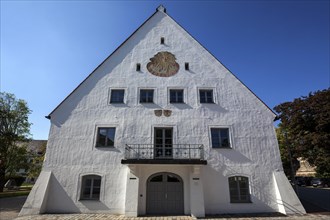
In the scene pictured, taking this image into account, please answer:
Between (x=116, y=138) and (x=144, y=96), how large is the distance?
362 cm

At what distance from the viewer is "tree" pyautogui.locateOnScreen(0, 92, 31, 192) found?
79.1 feet

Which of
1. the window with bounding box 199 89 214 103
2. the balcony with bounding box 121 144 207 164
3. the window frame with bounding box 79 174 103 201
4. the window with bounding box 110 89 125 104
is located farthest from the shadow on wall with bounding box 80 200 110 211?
the window with bounding box 199 89 214 103

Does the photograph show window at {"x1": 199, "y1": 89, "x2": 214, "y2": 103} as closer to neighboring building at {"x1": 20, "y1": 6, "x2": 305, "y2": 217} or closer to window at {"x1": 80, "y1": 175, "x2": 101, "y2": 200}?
neighboring building at {"x1": 20, "y1": 6, "x2": 305, "y2": 217}

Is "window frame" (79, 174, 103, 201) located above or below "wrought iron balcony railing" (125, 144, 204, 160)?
below

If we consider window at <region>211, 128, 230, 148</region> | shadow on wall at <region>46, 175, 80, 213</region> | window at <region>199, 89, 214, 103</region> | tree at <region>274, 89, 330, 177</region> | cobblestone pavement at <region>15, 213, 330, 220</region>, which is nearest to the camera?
cobblestone pavement at <region>15, 213, 330, 220</region>

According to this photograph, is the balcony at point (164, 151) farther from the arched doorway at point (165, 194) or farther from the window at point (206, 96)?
the window at point (206, 96)

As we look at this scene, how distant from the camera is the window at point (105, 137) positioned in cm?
1404

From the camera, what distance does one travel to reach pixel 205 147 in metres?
13.9

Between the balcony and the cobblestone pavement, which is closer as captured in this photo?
the cobblestone pavement

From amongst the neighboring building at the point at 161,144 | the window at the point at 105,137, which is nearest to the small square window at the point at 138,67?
the neighboring building at the point at 161,144

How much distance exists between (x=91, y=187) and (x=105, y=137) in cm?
322

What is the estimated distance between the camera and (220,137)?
47.2 feet

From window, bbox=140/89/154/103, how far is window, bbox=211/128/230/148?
489cm

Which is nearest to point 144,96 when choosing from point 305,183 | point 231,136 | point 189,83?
point 189,83
